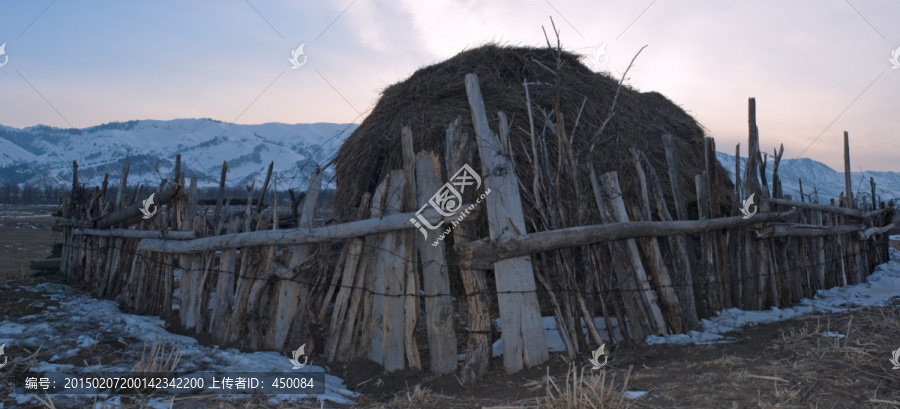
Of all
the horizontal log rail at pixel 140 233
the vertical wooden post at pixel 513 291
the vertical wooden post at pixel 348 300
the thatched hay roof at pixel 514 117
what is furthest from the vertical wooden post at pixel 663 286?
the horizontal log rail at pixel 140 233

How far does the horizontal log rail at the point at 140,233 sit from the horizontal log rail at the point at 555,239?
2936mm

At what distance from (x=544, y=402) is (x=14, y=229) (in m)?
26.1

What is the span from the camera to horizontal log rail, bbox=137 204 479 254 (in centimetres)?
406

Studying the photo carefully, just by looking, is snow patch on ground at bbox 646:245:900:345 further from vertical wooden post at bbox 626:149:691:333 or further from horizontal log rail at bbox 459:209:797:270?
horizontal log rail at bbox 459:209:797:270

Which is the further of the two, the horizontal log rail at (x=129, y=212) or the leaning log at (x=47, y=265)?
the leaning log at (x=47, y=265)

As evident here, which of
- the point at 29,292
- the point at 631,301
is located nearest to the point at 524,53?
the point at 631,301

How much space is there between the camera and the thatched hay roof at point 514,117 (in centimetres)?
639

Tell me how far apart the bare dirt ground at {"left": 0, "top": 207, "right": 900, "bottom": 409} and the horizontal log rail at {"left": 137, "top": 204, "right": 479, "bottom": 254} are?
0.97 m

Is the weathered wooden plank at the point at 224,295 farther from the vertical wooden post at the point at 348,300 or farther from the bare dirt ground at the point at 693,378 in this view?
the vertical wooden post at the point at 348,300

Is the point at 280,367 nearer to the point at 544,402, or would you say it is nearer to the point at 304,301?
the point at 304,301

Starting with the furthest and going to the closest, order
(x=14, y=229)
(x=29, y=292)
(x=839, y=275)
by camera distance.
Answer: (x=14, y=229) < (x=839, y=275) < (x=29, y=292)

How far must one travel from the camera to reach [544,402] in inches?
123

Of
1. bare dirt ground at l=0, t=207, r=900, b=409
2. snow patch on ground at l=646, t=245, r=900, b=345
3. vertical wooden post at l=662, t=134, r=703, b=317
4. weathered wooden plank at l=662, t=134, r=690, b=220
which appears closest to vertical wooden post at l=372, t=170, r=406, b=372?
bare dirt ground at l=0, t=207, r=900, b=409

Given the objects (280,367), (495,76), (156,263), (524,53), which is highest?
(524,53)
